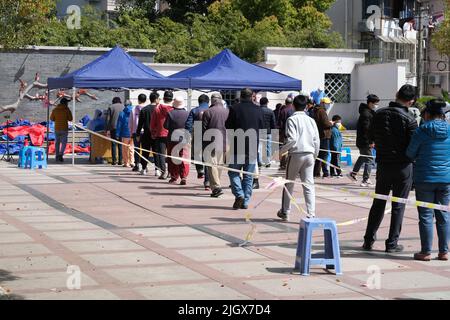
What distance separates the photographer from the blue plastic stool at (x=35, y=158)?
792 inches

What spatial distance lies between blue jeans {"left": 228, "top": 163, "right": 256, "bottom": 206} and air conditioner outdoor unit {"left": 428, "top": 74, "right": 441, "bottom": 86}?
3851 cm

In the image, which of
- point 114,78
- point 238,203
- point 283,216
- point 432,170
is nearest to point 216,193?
point 238,203

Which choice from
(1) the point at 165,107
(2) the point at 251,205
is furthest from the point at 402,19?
(2) the point at 251,205

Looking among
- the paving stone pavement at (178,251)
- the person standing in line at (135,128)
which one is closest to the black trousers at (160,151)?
the person standing in line at (135,128)

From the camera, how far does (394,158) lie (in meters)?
9.56

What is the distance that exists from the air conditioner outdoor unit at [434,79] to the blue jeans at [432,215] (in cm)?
4184

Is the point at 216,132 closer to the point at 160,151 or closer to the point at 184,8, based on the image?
the point at 160,151

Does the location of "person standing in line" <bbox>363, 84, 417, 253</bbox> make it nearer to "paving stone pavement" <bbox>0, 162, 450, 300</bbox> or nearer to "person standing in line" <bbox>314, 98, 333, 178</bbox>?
"paving stone pavement" <bbox>0, 162, 450, 300</bbox>

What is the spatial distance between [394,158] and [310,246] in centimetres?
179

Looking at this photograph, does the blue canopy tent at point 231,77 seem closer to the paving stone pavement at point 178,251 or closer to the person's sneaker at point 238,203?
the paving stone pavement at point 178,251

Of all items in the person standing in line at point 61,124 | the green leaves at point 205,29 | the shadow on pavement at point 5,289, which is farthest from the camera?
the green leaves at point 205,29
